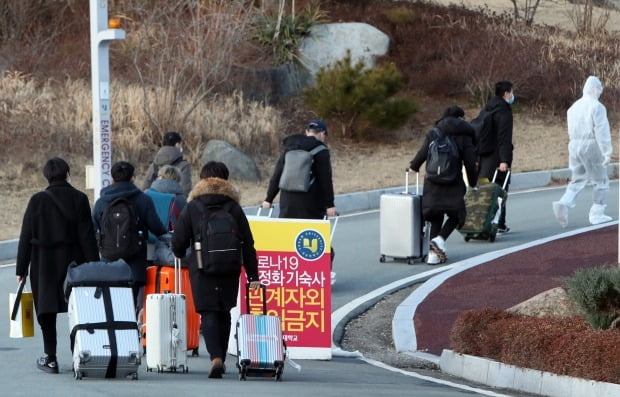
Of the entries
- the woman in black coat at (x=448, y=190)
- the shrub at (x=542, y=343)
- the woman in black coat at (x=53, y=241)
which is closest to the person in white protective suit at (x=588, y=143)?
the woman in black coat at (x=448, y=190)

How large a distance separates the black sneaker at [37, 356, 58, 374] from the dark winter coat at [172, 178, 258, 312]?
45.3 inches

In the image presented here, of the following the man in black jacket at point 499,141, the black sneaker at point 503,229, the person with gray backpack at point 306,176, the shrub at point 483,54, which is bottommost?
the black sneaker at point 503,229

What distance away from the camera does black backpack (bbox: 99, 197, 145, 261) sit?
1078 cm

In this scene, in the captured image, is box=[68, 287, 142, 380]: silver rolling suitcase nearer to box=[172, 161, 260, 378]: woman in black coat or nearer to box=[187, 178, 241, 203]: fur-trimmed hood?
box=[172, 161, 260, 378]: woman in black coat

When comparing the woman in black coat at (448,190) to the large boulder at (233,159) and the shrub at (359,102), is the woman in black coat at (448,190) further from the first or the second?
the shrub at (359,102)

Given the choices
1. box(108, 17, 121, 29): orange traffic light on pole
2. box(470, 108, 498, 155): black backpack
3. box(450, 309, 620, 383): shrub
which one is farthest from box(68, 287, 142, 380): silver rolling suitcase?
box(470, 108, 498, 155): black backpack

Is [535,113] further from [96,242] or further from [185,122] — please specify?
[96,242]

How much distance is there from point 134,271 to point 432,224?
18.6ft

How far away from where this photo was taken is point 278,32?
31.4 meters

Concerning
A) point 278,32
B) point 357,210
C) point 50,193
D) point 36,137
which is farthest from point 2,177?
point 50,193

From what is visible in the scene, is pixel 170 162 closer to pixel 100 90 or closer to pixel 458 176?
pixel 100 90

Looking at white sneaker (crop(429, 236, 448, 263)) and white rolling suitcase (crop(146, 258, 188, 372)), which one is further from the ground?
white sneaker (crop(429, 236, 448, 263))

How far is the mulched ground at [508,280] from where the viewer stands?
12828 mm

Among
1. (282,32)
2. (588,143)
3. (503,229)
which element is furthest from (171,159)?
(282,32)
